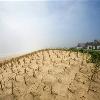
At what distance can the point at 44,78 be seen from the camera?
7102 mm

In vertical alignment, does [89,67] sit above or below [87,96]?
above

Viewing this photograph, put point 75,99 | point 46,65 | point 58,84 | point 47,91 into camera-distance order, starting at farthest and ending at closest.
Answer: point 46,65 < point 58,84 < point 47,91 < point 75,99

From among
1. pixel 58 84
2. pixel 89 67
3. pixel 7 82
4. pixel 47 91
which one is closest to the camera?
pixel 47 91

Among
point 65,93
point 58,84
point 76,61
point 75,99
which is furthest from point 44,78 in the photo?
point 76,61

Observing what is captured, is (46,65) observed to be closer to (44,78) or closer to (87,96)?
(44,78)

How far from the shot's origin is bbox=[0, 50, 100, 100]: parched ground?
5789 millimetres

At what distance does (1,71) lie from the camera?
8.92 m

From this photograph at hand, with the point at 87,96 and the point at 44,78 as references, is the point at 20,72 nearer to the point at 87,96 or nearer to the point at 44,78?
the point at 44,78

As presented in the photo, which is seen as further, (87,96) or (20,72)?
(20,72)

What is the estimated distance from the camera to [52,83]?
6.57 m

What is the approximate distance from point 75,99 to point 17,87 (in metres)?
2.27

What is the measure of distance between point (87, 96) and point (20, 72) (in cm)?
374

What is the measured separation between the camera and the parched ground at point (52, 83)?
5.79 metres

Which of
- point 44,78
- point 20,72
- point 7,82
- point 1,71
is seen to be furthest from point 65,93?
point 1,71
